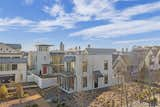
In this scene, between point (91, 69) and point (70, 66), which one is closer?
point (91, 69)

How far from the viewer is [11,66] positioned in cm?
3281

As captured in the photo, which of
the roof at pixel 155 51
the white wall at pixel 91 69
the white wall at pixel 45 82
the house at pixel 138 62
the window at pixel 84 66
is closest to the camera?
the white wall at pixel 91 69

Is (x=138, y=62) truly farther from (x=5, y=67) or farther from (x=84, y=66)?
(x=5, y=67)

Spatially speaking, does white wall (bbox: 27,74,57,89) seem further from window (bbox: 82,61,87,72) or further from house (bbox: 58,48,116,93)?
window (bbox: 82,61,87,72)

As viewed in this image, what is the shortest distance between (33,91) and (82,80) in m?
7.36

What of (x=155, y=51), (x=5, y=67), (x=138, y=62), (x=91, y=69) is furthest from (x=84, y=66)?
(x=155, y=51)

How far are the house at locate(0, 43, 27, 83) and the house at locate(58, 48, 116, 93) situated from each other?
845cm

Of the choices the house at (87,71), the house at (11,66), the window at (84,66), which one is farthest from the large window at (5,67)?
the window at (84,66)

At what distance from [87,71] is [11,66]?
1419cm

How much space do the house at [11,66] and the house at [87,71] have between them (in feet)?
27.7

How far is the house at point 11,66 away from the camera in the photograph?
32.1 meters

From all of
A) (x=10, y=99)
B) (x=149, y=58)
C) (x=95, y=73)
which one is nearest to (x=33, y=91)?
(x=10, y=99)

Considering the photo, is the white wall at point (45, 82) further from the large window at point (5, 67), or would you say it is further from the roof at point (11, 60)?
the large window at point (5, 67)

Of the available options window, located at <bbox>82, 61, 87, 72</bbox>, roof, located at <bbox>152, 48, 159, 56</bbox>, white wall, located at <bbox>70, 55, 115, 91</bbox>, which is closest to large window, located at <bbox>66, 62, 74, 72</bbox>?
white wall, located at <bbox>70, 55, 115, 91</bbox>
